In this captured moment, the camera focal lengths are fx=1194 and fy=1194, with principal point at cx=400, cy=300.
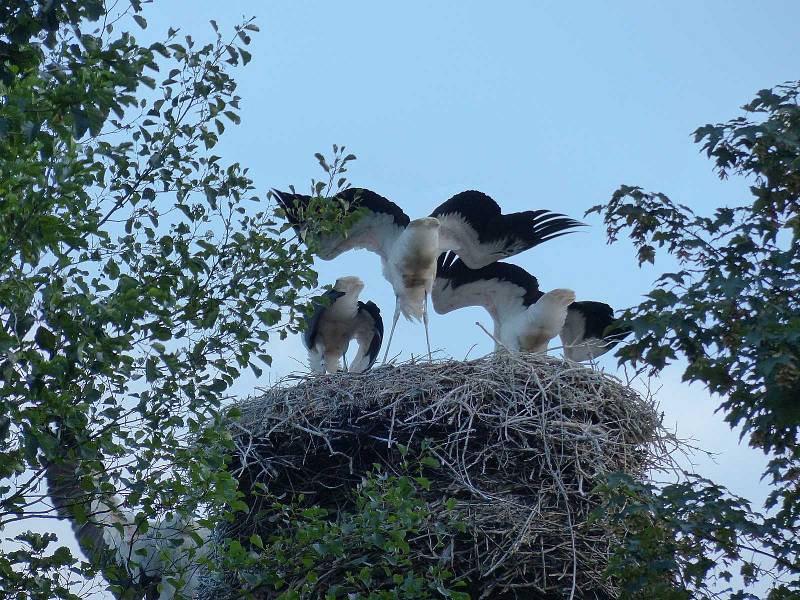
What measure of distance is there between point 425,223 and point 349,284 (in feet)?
3.93

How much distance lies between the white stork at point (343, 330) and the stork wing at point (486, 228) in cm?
97

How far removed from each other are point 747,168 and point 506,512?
2455 millimetres

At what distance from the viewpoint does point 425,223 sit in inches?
396

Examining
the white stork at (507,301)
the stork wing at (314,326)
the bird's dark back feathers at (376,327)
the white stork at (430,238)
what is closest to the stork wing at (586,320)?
the white stork at (507,301)

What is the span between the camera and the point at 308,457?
7969 millimetres

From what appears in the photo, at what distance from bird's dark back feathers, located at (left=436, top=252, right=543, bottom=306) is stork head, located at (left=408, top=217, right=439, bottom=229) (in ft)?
4.99

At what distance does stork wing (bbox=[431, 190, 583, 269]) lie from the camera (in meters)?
10.7

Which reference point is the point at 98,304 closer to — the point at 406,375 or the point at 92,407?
the point at 92,407

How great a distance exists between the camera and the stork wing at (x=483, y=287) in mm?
11688

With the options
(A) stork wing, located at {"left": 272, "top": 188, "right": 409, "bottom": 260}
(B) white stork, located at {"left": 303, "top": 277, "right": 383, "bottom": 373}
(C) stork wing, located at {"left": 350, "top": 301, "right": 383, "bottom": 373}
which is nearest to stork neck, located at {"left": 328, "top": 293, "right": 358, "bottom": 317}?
(B) white stork, located at {"left": 303, "top": 277, "right": 383, "bottom": 373}

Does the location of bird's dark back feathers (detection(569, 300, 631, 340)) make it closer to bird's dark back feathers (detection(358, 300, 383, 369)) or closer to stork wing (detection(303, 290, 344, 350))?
bird's dark back feathers (detection(358, 300, 383, 369))

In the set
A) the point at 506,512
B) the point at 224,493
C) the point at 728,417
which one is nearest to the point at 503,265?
the point at 506,512

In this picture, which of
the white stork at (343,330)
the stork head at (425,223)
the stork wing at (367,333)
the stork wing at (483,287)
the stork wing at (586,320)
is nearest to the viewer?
the stork head at (425,223)

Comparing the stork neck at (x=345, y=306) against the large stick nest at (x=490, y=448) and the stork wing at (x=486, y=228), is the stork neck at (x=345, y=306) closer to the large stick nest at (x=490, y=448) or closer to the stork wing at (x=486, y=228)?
the stork wing at (x=486, y=228)
